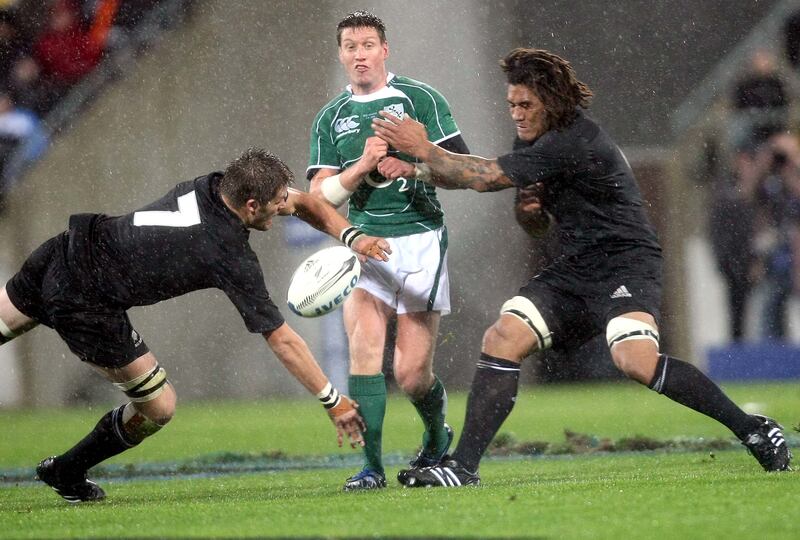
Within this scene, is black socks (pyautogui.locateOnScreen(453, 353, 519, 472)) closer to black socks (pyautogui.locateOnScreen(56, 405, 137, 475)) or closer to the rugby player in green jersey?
the rugby player in green jersey

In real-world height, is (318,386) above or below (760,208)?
below

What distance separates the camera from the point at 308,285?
598 centimetres

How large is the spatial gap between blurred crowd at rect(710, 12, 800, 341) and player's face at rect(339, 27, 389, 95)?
6.85 metres

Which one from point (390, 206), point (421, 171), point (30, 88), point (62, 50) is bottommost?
point (390, 206)

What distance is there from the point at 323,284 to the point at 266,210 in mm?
417

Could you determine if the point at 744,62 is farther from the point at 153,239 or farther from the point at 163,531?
the point at 163,531

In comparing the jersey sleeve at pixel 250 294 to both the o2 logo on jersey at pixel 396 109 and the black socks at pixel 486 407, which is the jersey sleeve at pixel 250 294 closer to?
the black socks at pixel 486 407

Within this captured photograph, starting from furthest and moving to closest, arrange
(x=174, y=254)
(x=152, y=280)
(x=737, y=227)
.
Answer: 1. (x=737, y=227)
2. (x=152, y=280)
3. (x=174, y=254)

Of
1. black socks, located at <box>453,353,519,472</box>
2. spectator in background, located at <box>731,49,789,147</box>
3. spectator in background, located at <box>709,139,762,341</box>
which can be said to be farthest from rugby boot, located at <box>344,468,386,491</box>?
spectator in background, located at <box>731,49,789,147</box>

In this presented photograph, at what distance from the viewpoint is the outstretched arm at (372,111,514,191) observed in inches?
243

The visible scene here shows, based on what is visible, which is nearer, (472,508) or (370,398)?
(472,508)

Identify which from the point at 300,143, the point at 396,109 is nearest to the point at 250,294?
the point at 396,109

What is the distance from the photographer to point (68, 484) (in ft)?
20.7

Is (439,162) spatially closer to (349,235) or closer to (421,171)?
(421,171)
